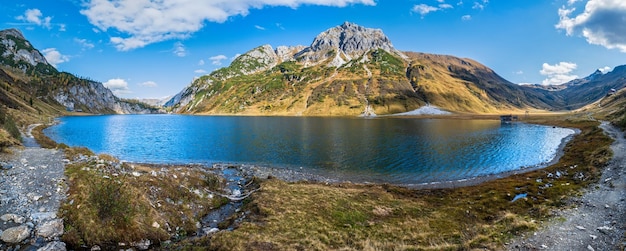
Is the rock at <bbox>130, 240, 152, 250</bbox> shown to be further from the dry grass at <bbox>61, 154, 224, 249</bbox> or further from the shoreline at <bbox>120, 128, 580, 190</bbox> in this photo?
the shoreline at <bbox>120, 128, 580, 190</bbox>

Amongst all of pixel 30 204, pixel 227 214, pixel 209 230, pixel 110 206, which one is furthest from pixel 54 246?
pixel 227 214

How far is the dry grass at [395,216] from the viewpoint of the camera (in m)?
17.8

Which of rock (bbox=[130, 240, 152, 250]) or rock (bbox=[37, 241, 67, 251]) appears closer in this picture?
rock (bbox=[37, 241, 67, 251])

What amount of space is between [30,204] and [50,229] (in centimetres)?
360

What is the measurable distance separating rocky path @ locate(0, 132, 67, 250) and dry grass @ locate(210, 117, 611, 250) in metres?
8.75

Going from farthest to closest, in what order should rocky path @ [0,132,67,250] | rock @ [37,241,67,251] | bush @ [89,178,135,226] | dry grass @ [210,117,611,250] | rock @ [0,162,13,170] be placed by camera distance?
rock @ [0,162,13,170]
dry grass @ [210,117,611,250]
bush @ [89,178,135,226]
rocky path @ [0,132,67,250]
rock @ [37,241,67,251]

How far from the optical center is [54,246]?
1425 centimetres

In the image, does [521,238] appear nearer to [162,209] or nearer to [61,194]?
[162,209]

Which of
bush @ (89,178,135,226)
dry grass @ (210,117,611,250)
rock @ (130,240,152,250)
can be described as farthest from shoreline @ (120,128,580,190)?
rock @ (130,240,152,250)

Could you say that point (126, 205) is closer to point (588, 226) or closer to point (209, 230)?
point (209, 230)

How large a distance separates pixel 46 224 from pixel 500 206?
3603 cm

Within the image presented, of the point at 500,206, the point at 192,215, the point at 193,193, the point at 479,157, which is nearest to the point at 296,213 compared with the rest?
the point at 192,215

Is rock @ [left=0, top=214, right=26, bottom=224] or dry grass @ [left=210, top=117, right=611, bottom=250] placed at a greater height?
rock @ [left=0, top=214, right=26, bottom=224]

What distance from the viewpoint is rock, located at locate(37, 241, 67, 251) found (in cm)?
1391
